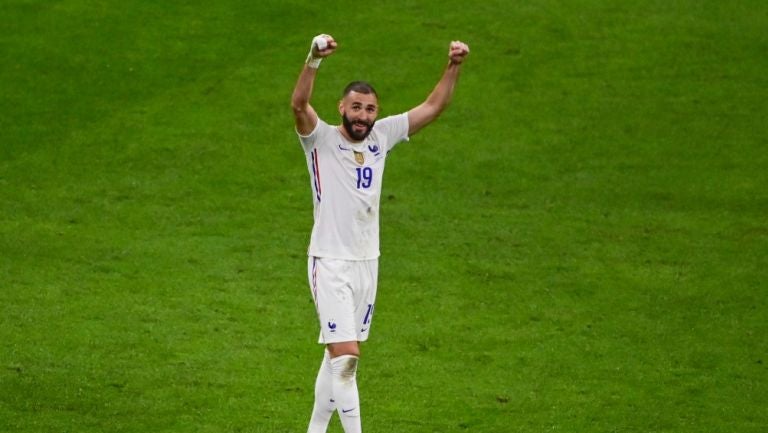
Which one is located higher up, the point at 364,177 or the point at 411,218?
the point at 364,177

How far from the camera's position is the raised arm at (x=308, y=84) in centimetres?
860

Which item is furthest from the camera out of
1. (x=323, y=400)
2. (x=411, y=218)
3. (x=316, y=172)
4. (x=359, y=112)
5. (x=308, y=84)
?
(x=411, y=218)

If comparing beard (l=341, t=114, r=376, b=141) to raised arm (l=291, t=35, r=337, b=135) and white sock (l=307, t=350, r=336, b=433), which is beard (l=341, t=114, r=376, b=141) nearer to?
raised arm (l=291, t=35, r=337, b=135)

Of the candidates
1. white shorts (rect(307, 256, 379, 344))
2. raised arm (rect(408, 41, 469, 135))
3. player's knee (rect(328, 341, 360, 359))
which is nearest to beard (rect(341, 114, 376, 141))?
raised arm (rect(408, 41, 469, 135))

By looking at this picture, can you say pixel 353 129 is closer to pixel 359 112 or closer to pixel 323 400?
pixel 359 112

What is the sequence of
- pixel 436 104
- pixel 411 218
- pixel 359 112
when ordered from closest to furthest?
pixel 359 112
pixel 436 104
pixel 411 218

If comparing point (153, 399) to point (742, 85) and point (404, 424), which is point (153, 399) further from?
point (742, 85)

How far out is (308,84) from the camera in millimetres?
8828

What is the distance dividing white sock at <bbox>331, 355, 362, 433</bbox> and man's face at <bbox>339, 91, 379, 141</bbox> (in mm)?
→ 1574

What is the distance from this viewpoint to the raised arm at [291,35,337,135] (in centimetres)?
860

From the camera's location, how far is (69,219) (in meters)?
15.0

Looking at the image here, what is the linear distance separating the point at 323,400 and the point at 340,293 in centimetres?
88

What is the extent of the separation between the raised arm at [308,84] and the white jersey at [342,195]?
108 millimetres

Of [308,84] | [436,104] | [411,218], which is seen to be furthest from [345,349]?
[411,218]
